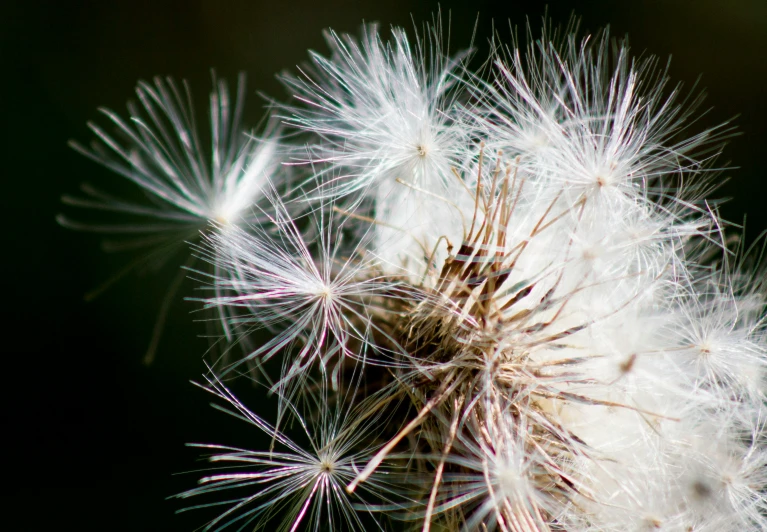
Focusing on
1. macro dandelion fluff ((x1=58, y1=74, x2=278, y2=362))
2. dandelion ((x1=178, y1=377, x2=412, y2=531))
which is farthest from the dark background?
dandelion ((x1=178, y1=377, x2=412, y2=531))

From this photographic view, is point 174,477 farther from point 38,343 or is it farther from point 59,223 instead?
point 59,223

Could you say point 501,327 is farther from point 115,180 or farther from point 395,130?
point 115,180

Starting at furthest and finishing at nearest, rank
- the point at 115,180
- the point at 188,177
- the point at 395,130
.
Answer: the point at 115,180, the point at 188,177, the point at 395,130

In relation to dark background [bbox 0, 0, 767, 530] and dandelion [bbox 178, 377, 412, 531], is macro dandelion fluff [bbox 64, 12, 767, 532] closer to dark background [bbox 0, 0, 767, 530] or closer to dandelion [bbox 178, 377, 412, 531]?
dandelion [bbox 178, 377, 412, 531]

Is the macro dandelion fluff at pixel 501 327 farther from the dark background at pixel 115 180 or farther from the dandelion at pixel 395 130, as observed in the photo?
the dark background at pixel 115 180

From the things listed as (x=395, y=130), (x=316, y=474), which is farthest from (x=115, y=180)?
(x=316, y=474)

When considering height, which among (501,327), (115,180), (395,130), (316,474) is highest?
(115,180)
